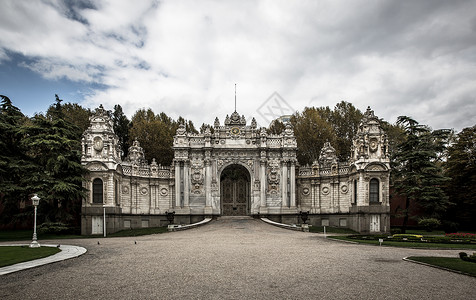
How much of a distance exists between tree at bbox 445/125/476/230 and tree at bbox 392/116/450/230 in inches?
55.9

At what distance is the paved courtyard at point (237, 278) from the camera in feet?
37.0

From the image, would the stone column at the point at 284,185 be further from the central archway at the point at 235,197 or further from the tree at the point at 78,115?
the tree at the point at 78,115

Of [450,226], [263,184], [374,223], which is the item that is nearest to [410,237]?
[374,223]

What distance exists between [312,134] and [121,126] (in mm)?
30592

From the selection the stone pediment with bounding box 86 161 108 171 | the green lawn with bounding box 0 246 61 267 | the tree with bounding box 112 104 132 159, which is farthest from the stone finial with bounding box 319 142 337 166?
the green lawn with bounding box 0 246 61 267

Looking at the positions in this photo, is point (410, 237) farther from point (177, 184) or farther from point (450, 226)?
point (177, 184)

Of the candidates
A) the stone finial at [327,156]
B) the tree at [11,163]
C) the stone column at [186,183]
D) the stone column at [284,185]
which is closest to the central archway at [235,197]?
the stone column at [186,183]

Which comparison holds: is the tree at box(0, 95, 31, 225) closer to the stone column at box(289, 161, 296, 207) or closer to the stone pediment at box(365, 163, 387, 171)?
the stone column at box(289, 161, 296, 207)

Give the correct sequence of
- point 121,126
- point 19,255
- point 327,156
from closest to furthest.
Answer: point 19,255
point 327,156
point 121,126

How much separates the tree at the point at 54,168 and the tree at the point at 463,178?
3758 centimetres

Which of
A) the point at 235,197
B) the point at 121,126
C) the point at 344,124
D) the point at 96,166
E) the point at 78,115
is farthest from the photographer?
the point at 121,126

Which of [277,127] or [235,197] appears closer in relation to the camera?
[235,197]

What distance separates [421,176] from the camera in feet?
125

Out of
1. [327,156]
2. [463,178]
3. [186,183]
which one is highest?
[327,156]
